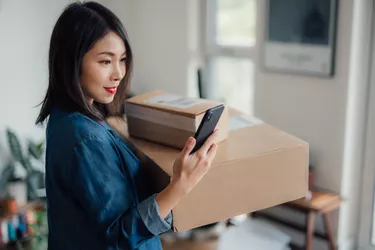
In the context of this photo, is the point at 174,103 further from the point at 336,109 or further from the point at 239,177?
the point at 336,109

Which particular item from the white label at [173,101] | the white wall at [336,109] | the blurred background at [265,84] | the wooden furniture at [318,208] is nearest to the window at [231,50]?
the blurred background at [265,84]

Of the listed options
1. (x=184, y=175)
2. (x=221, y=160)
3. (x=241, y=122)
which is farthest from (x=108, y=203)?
(x=241, y=122)

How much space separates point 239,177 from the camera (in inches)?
39.8

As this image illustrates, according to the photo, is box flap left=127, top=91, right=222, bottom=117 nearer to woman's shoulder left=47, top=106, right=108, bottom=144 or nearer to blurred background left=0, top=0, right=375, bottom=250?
woman's shoulder left=47, top=106, right=108, bottom=144

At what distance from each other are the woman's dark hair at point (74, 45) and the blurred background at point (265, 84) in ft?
3.01

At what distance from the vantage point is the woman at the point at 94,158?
896mm

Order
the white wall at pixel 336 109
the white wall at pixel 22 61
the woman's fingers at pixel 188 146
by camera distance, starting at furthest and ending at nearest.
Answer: the white wall at pixel 22 61 < the white wall at pixel 336 109 < the woman's fingers at pixel 188 146

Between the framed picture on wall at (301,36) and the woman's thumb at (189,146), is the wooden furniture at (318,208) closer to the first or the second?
the framed picture on wall at (301,36)

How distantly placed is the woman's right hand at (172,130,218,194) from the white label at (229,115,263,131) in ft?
1.11

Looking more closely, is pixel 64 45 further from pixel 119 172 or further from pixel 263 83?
pixel 263 83

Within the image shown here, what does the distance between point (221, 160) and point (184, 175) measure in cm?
13

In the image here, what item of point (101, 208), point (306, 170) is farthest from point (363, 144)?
point (101, 208)

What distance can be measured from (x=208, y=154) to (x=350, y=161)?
1.39m

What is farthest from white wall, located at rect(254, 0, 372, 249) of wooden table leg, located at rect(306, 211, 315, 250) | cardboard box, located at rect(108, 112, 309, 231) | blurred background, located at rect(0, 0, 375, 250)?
cardboard box, located at rect(108, 112, 309, 231)
